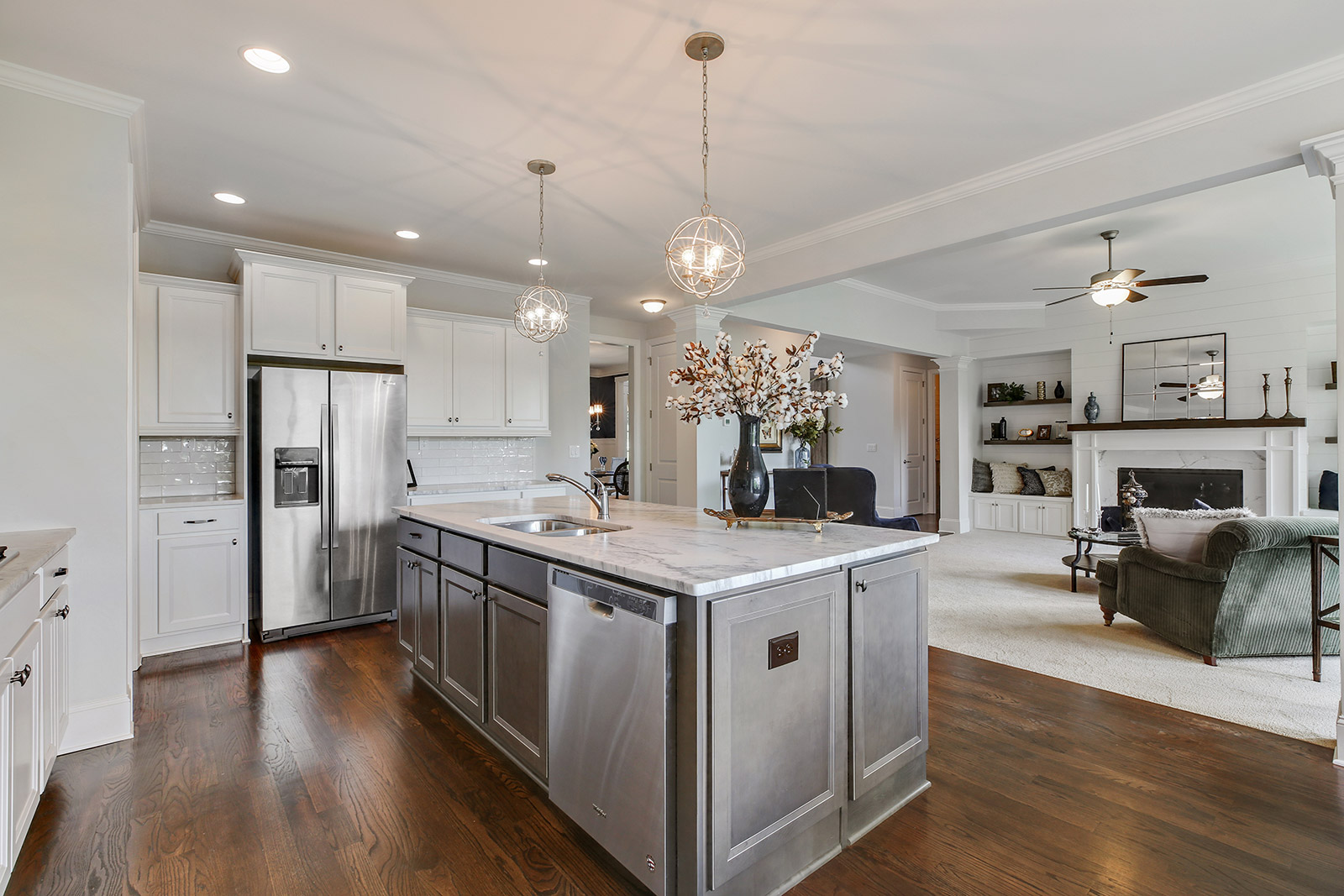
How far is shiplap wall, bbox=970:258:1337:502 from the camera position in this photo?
6.00 m

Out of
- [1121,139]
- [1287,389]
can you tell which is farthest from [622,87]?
[1287,389]

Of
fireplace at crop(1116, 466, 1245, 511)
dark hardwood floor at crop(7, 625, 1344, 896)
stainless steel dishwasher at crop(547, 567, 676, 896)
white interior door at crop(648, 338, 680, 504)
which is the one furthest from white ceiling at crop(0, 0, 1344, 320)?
fireplace at crop(1116, 466, 1245, 511)

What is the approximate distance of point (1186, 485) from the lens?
682cm

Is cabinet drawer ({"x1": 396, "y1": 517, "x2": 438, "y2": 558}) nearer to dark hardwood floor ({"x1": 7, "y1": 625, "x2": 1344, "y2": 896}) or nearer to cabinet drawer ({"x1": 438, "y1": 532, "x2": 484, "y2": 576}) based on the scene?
cabinet drawer ({"x1": 438, "y1": 532, "x2": 484, "y2": 576})

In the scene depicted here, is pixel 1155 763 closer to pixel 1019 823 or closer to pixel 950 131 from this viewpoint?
pixel 1019 823

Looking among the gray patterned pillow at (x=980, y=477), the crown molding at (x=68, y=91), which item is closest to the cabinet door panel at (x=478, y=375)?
the crown molding at (x=68, y=91)

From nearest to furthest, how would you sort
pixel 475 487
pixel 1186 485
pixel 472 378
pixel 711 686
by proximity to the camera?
pixel 711 686 → pixel 475 487 → pixel 472 378 → pixel 1186 485

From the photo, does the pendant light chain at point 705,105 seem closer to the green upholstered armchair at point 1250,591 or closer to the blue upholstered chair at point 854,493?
the blue upholstered chair at point 854,493

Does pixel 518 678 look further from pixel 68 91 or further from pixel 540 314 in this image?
pixel 68 91

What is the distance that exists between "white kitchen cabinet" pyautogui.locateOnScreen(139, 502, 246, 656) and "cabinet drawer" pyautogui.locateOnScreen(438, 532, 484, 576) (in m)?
1.98

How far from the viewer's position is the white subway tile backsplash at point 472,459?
5160 mm

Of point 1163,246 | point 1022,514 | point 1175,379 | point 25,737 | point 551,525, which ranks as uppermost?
point 1163,246

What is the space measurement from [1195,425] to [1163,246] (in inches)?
96.9

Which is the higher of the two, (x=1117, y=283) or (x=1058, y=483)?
(x=1117, y=283)
